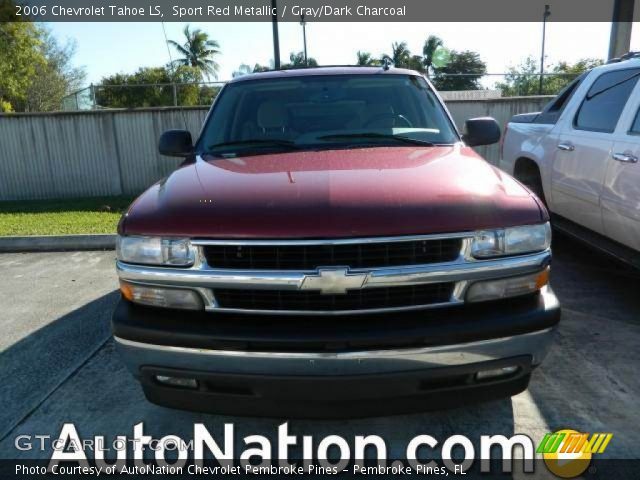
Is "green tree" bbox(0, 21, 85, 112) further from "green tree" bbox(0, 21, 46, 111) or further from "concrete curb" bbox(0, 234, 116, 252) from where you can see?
"concrete curb" bbox(0, 234, 116, 252)

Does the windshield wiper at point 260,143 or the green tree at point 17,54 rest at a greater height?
the green tree at point 17,54

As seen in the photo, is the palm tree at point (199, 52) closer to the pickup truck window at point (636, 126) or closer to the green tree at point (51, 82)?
the green tree at point (51, 82)

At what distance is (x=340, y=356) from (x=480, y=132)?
227 cm

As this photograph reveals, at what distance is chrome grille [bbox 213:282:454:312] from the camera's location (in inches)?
84.2

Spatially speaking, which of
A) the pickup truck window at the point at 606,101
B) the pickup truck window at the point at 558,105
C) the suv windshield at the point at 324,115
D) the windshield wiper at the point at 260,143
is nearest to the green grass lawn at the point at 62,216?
the suv windshield at the point at 324,115

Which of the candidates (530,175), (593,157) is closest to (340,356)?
(593,157)

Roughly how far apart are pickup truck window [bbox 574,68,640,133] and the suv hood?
2237 millimetres

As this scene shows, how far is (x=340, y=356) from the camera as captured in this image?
2041 mm

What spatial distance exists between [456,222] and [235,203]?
3.07 ft

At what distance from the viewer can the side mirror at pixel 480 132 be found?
3.64 metres

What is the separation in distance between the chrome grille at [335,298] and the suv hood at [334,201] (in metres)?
0.25

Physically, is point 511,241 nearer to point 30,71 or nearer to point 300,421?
point 300,421

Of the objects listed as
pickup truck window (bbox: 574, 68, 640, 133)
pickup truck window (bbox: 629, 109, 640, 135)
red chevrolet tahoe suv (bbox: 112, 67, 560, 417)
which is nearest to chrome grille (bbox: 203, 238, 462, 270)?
red chevrolet tahoe suv (bbox: 112, 67, 560, 417)

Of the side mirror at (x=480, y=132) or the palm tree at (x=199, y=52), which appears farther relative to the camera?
the palm tree at (x=199, y=52)
